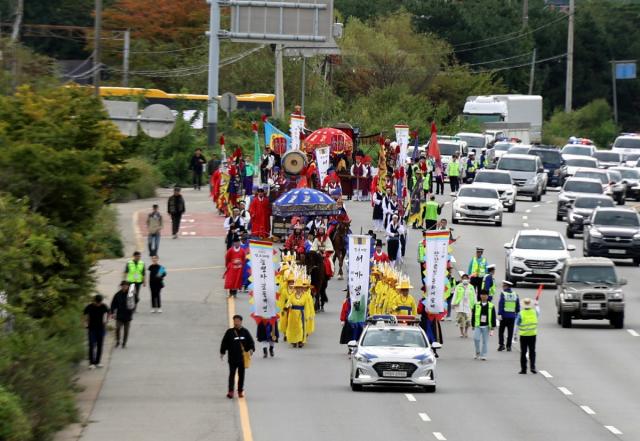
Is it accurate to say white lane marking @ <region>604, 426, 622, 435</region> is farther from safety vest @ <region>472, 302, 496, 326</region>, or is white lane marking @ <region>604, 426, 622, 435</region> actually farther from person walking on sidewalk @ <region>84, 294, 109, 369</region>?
person walking on sidewalk @ <region>84, 294, 109, 369</region>

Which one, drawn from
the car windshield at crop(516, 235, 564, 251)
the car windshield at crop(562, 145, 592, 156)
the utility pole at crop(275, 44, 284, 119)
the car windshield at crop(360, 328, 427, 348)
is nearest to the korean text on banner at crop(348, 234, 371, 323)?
the car windshield at crop(360, 328, 427, 348)

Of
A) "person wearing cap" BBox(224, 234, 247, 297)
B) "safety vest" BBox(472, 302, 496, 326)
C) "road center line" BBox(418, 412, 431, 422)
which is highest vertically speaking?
"person wearing cap" BBox(224, 234, 247, 297)

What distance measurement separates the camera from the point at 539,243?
44.7m

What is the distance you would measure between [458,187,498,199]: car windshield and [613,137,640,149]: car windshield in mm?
35359

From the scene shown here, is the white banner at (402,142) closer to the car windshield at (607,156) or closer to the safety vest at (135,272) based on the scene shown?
the safety vest at (135,272)

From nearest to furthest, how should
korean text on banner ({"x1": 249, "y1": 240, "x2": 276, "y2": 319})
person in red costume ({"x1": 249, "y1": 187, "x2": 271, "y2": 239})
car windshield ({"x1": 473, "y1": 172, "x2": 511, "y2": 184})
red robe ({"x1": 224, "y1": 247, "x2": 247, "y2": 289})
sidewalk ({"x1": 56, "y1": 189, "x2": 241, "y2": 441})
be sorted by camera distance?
sidewalk ({"x1": 56, "y1": 189, "x2": 241, "y2": 441}), korean text on banner ({"x1": 249, "y1": 240, "x2": 276, "y2": 319}), red robe ({"x1": 224, "y1": 247, "x2": 247, "y2": 289}), person in red costume ({"x1": 249, "y1": 187, "x2": 271, "y2": 239}), car windshield ({"x1": 473, "y1": 172, "x2": 511, "y2": 184})

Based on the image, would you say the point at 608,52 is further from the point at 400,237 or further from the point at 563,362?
the point at 563,362

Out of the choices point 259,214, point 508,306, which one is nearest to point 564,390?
point 508,306

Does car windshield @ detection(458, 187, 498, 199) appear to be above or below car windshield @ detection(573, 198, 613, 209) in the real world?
above

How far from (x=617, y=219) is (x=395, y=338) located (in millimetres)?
21769

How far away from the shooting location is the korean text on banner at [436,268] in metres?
35.2

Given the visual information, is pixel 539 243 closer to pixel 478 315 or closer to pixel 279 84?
pixel 478 315

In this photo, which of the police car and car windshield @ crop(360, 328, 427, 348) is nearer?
the police car

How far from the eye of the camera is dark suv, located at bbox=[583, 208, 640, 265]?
4912 cm
